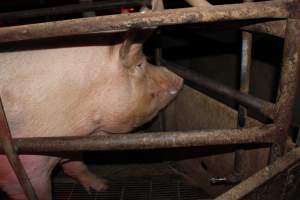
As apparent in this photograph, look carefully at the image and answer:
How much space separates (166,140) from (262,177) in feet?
1.20

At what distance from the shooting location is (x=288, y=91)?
121 cm

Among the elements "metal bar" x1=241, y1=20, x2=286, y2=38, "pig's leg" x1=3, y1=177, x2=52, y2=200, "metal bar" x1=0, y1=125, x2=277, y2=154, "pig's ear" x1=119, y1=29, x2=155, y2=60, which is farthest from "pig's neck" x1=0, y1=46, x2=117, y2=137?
"metal bar" x1=241, y1=20, x2=286, y2=38

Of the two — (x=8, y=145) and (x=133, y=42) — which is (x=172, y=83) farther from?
(x=8, y=145)

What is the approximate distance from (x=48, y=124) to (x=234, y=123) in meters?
1.01

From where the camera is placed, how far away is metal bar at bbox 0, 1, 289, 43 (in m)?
1.02

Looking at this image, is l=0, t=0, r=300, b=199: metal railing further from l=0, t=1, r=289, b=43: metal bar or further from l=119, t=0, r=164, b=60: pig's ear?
l=119, t=0, r=164, b=60: pig's ear

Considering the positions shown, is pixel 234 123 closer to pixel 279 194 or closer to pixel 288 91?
pixel 279 194

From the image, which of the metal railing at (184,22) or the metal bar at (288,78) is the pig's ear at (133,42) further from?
the metal bar at (288,78)

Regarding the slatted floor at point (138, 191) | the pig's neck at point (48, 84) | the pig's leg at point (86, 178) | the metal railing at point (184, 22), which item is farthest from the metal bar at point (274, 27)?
the pig's leg at point (86, 178)

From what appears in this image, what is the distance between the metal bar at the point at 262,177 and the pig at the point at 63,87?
2.42 feet

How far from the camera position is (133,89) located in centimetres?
187

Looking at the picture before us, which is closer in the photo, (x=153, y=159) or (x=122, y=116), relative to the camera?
(x=122, y=116)

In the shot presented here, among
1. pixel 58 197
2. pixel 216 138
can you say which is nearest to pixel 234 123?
pixel 216 138

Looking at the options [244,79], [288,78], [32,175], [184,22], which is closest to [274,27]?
[288,78]
